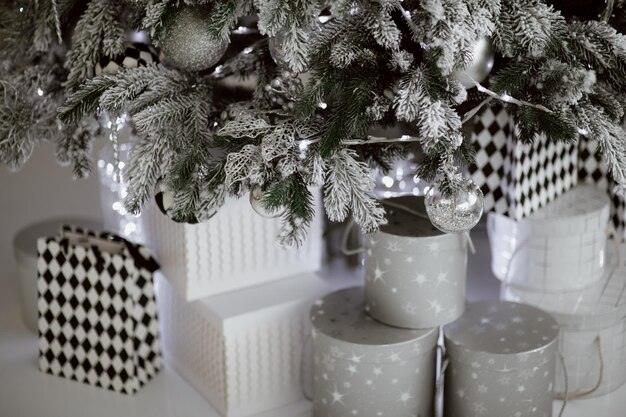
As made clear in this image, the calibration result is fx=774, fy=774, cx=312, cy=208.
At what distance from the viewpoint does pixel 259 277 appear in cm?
145

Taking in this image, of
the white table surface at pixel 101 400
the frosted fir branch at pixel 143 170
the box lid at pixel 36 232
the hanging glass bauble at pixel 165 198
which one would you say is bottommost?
the white table surface at pixel 101 400

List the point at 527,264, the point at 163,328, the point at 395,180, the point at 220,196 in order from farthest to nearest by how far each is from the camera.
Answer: the point at 395,180, the point at 163,328, the point at 527,264, the point at 220,196

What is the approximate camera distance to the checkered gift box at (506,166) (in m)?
1.39

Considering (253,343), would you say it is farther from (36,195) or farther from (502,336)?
(36,195)

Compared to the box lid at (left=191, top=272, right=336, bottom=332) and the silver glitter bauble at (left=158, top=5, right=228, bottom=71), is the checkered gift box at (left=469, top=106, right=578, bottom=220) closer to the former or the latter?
the box lid at (left=191, top=272, right=336, bottom=332)

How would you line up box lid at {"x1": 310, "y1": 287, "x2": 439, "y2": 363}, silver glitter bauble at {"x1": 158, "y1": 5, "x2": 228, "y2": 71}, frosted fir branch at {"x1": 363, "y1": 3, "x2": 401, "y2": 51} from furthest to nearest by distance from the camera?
box lid at {"x1": 310, "y1": 287, "x2": 439, "y2": 363} → silver glitter bauble at {"x1": 158, "y1": 5, "x2": 228, "y2": 71} → frosted fir branch at {"x1": 363, "y1": 3, "x2": 401, "y2": 51}

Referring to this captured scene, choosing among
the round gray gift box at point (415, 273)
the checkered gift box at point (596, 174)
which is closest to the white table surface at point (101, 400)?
Result: the round gray gift box at point (415, 273)

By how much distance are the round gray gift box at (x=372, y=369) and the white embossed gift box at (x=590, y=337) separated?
0.90 feet

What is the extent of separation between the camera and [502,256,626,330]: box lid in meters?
1.38

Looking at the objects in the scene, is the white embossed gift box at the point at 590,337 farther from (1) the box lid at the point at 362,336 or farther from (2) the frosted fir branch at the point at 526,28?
(2) the frosted fir branch at the point at 526,28

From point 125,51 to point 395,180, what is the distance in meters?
0.81

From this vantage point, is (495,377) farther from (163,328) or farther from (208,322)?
(163,328)

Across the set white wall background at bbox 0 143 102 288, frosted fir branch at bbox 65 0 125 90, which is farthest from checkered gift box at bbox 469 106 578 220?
white wall background at bbox 0 143 102 288

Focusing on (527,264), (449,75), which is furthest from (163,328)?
(449,75)
